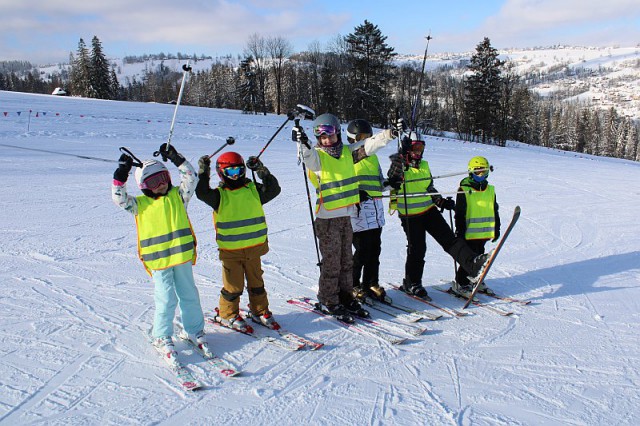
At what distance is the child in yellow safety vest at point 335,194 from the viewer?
4.25 m

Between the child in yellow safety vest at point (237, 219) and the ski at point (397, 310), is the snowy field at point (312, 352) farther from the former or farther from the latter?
the child in yellow safety vest at point (237, 219)

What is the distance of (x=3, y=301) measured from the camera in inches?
187

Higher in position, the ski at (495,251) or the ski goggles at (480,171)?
the ski goggles at (480,171)

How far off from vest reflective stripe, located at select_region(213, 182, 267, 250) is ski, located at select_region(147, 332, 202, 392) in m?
1.00

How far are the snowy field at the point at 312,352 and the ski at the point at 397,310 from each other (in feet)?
0.67

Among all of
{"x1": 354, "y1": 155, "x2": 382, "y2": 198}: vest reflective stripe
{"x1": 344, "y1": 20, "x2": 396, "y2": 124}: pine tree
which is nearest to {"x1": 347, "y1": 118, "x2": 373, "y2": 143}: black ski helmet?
{"x1": 354, "y1": 155, "x2": 382, "y2": 198}: vest reflective stripe

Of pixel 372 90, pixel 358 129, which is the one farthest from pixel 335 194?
pixel 372 90

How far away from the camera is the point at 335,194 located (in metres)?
4.26

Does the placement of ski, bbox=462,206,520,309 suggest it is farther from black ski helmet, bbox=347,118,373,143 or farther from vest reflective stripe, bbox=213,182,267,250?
vest reflective stripe, bbox=213,182,267,250

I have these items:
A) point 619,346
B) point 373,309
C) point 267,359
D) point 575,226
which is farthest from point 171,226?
point 575,226

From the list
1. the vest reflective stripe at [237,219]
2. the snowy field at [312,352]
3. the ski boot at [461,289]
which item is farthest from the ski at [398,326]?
the vest reflective stripe at [237,219]

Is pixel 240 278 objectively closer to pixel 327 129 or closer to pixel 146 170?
pixel 146 170

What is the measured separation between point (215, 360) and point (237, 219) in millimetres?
1184

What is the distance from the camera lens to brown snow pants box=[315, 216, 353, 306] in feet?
14.3
